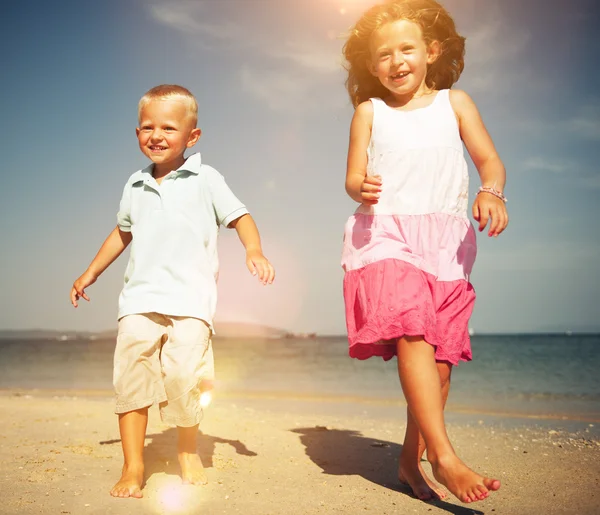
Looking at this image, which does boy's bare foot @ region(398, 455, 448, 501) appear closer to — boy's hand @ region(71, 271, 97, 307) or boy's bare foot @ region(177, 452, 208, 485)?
boy's bare foot @ region(177, 452, 208, 485)

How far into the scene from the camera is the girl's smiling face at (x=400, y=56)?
2.75m

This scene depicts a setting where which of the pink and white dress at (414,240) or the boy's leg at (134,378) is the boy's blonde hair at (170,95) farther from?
the boy's leg at (134,378)

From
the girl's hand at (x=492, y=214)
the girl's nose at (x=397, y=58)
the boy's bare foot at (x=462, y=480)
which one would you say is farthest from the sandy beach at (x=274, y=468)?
the girl's nose at (x=397, y=58)

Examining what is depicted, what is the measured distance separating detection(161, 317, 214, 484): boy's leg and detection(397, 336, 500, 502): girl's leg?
0.98 meters

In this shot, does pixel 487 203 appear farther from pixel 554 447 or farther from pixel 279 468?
pixel 554 447

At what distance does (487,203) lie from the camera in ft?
7.93

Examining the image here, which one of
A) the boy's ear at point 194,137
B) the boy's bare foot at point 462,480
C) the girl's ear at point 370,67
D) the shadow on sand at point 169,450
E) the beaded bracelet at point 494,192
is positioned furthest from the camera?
the shadow on sand at point 169,450

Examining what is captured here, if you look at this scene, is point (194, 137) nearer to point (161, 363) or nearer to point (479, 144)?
point (161, 363)

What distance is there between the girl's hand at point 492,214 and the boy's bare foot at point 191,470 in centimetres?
179

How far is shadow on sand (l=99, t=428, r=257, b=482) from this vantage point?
11.0ft

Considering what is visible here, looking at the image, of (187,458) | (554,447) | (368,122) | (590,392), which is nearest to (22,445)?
(187,458)

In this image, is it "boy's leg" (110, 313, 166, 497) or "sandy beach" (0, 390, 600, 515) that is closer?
"sandy beach" (0, 390, 600, 515)

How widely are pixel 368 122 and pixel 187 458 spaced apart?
1876mm

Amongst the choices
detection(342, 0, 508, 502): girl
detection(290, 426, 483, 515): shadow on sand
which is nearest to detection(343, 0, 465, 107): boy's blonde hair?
detection(342, 0, 508, 502): girl
